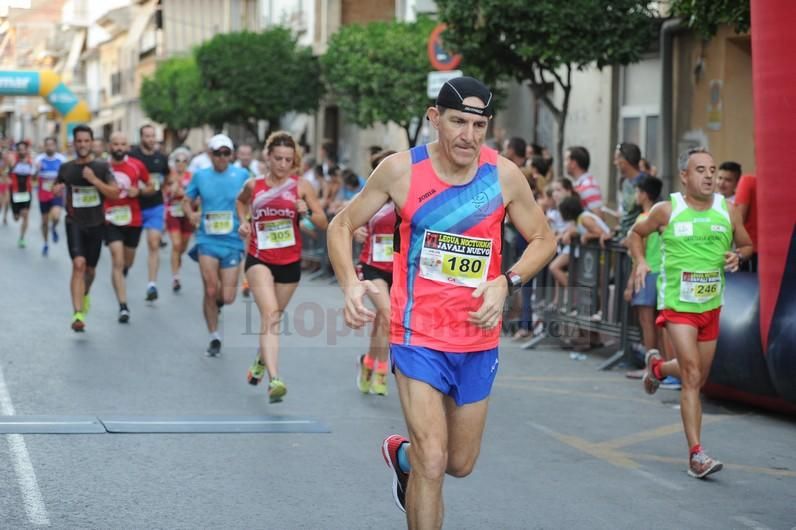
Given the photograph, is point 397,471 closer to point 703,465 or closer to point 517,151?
point 703,465

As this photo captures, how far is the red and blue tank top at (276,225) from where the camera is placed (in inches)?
381

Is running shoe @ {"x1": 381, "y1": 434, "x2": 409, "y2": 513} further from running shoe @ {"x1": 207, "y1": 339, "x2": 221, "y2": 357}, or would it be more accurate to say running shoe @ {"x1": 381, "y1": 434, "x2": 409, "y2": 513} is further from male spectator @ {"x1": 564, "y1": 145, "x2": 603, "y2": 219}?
male spectator @ {"x1": 564, "y1": 145, "x2": 603, "y2": 219}

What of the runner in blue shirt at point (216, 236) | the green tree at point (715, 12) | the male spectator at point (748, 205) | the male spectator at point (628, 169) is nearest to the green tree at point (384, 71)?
the green tree at point (715, 12)

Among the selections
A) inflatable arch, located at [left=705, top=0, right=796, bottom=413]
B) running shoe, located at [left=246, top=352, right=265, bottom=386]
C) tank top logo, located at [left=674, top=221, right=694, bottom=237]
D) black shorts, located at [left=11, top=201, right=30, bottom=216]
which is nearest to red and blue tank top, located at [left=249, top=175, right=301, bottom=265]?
running shoe, located at [left=246, top=352, right=265, bottom=386]

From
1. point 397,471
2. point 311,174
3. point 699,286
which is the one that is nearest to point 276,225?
point 699,286

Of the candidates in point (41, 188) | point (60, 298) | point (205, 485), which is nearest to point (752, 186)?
point (205, 485)

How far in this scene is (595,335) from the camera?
12961mm

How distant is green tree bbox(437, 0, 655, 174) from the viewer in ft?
56.7

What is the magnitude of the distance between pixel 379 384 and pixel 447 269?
15.6ft

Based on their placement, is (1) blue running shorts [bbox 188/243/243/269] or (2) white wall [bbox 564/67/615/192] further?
(2) white wall [bbox 564/67/615/192]

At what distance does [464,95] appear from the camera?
17.2 feet

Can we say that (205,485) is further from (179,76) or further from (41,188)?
(179,76)

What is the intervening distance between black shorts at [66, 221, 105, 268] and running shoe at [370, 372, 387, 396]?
4112mm

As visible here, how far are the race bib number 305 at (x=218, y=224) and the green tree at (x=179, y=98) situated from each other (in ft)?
76.4
